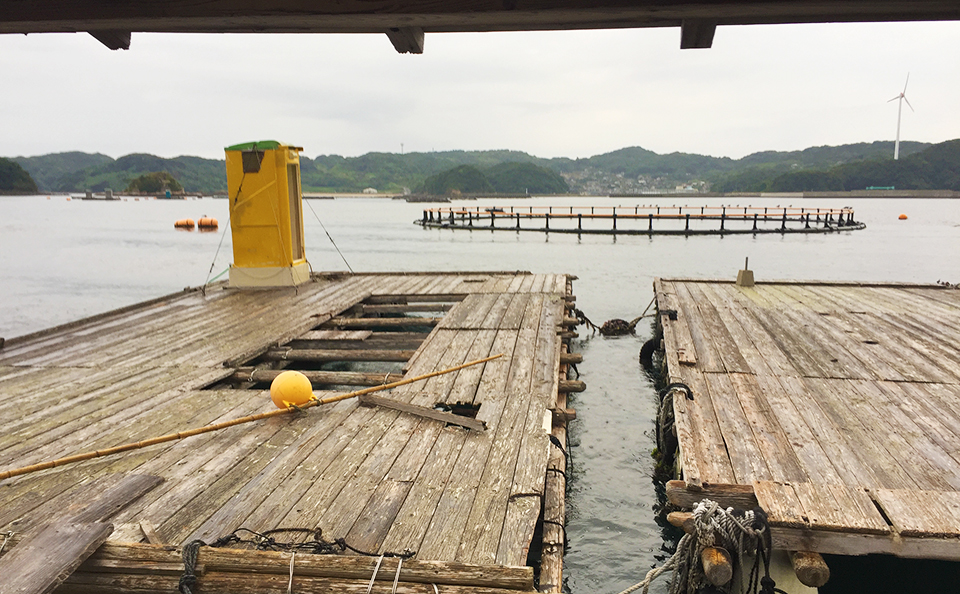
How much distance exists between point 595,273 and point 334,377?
814 inches

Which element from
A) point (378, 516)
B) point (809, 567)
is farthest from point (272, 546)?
point (809, 567)

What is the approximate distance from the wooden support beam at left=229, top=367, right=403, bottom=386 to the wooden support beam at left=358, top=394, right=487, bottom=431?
2.77 ft

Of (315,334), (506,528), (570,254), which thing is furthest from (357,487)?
(570,254)

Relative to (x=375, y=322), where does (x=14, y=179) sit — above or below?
above

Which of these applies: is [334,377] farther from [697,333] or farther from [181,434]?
[697,333]

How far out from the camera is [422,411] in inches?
196

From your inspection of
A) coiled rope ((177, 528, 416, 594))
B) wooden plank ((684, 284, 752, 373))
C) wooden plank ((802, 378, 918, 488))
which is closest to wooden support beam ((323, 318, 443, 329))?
wooden plank ((684, 284, 752, 373))

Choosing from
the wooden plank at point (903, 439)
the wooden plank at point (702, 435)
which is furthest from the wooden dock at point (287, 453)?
the wooden plank at point (903, 439)

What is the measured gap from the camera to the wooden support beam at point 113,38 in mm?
3320

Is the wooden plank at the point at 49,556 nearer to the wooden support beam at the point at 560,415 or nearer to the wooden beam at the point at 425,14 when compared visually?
the wooden beam at the point at 425,14

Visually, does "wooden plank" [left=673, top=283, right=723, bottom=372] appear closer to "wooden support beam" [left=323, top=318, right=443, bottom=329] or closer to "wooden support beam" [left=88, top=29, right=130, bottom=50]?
"wooden support beam" [left=323, top=318, right=443, bottom=329]

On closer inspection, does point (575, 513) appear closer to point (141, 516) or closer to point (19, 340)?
point (141, 516)

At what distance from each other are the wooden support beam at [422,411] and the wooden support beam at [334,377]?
0.84 m

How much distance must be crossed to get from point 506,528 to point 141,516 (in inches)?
87.8
